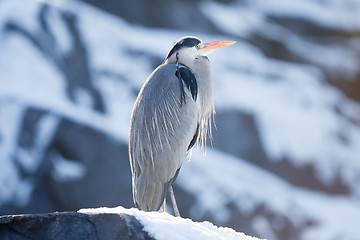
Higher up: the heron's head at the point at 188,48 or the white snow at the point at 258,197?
the white snow at the point at 258,197

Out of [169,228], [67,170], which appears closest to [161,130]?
[169,228]

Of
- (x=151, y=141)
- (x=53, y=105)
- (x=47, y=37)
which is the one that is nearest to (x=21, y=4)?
(x=47, y=37)

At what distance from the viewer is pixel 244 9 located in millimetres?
7367

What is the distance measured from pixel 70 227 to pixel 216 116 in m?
4.78

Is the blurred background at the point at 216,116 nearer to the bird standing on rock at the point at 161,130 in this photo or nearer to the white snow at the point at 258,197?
the white snow at the point at 258,197

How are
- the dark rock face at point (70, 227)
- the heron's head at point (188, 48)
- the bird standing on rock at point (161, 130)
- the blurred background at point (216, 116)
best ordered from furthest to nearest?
the blurred background at point (216, 116)
the heron's head at point (188, 48)
the bird standing on rock at point (161, 130)
the dark rock face at point (70, 227)

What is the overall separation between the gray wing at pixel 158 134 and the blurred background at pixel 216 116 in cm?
351

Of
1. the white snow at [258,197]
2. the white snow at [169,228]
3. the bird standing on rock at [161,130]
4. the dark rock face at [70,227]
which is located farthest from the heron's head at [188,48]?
the white snow at [258,197]

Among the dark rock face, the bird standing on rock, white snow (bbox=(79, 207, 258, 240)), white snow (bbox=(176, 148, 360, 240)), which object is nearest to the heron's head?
the bird standing on rock

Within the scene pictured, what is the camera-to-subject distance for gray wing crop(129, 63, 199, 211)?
7.26 feet

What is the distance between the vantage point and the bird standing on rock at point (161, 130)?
2211mm

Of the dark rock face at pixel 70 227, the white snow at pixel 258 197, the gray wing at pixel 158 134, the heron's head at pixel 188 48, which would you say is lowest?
the dark rock face at pixel 70 227

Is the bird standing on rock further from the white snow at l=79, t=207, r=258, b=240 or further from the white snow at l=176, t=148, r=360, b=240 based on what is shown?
the white snow at l=176, t=148, r=360, b=240

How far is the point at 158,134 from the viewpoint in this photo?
2.25 m
